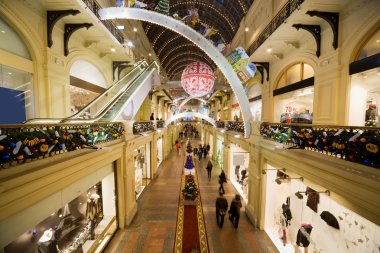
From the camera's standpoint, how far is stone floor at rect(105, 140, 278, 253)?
641 centimetres

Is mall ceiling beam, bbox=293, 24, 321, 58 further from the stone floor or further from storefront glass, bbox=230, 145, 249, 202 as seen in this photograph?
the stone floor

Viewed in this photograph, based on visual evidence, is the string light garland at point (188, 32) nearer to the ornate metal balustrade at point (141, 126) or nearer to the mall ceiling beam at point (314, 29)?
the mall ceiling beam at point (314, 29)

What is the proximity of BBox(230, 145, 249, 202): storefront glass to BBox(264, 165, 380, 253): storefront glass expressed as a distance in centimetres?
183

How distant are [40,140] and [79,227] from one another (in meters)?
3.76

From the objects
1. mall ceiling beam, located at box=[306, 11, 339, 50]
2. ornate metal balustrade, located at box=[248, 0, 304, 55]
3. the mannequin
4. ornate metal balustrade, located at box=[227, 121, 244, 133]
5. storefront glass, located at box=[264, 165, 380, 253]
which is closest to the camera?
storefront glass, located at box=[264, 165, 380, 253]

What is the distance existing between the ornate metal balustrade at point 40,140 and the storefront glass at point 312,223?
19.1 feet

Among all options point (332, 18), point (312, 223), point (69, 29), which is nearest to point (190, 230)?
point (312, 223)

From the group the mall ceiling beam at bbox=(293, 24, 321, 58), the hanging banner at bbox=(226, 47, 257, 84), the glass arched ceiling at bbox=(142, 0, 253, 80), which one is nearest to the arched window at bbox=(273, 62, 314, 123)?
the mall ceiling beam at bbox=(293, 24, 321, 58)

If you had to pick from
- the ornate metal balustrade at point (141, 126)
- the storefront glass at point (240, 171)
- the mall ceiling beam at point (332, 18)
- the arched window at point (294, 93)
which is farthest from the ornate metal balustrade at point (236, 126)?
the ornate metal balustrade at point (141, 126)

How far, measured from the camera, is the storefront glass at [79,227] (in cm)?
402

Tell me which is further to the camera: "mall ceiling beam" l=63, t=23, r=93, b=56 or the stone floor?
"mall ceiling beam" l=63, t=23, r=93, b=56

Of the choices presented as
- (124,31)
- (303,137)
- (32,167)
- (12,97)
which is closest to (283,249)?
(303,137)

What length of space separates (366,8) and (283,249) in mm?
7743

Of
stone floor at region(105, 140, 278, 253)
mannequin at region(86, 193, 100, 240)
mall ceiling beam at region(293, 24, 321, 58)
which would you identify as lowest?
stone floor at region(105, 140, 278, 253)
